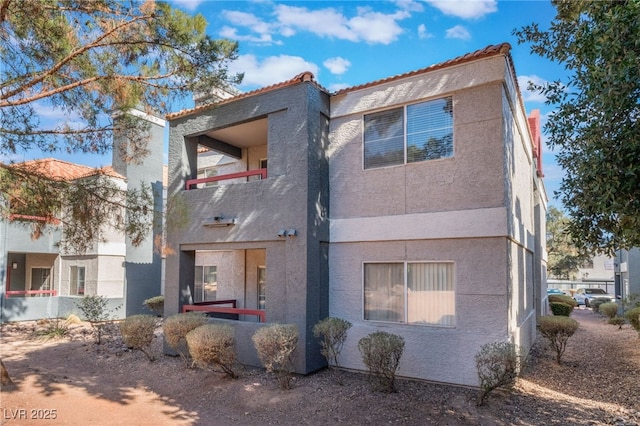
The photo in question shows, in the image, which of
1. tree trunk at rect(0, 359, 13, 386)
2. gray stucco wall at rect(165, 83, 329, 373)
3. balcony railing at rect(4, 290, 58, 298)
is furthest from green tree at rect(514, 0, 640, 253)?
balcony railing at rect(4, 290, 58, 298)

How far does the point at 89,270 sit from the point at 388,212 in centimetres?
1727

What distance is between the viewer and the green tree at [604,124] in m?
6.13

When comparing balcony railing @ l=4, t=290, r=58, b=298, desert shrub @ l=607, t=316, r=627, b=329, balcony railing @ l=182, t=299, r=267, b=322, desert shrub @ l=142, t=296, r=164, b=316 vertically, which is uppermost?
balcony railing @ l=182, t=299, r=267, b=322

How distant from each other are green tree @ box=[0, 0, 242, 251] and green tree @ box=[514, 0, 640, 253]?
739cm

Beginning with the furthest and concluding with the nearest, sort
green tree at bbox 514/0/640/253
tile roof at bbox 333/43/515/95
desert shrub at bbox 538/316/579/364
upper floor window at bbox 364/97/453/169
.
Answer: desert shrub at bbox 538/316/579/364 < upper floor window at bbox 364/97/453/169 < tile roof at bbox 333/43/515/95 < green tree at bbox 514/0/640/253

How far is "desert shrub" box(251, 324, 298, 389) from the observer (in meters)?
9.63

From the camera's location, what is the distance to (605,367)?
11969 millimetres

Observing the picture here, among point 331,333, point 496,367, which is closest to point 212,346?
point 331,333

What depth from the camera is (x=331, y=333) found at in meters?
10.2

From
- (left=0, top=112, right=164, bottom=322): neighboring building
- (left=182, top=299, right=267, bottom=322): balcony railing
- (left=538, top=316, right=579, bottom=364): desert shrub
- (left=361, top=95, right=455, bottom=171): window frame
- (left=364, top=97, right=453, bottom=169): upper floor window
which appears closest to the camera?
(left=361, top=95, right=455, bottom=171): window frame

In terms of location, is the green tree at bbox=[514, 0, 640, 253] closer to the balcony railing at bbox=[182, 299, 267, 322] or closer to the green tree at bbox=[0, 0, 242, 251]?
the green tree at bbox=[0, 0, 242, 251]

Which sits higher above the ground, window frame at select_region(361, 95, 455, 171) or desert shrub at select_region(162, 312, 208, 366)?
window frame at select_region(361, 95, 455, 171)

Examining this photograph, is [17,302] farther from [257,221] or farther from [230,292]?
[257,221]

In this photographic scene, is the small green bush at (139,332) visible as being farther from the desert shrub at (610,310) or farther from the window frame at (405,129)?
the desert shrub at (610,310)
